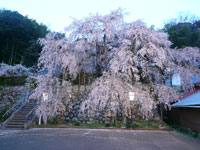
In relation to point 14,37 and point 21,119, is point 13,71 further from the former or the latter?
point 21,119

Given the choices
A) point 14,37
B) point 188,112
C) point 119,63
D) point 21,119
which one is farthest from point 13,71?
point 188,112

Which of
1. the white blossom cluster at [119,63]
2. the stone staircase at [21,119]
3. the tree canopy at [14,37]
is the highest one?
the tree canopy at [14,37]

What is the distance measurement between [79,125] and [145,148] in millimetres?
6254

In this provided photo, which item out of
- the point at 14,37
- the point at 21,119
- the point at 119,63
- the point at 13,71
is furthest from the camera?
the point at 14,37

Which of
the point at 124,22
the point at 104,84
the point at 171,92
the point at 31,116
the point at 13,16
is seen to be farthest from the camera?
the point at 13,16

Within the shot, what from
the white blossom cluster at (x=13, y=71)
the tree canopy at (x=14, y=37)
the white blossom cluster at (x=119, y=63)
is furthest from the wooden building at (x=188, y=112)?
the tree canopy at (x=14, y=37)

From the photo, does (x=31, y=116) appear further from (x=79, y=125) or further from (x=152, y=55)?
(x=152, y=55)

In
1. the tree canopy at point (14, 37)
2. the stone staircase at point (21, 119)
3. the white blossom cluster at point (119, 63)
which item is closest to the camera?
the white blossom cluster at point (119, 63)

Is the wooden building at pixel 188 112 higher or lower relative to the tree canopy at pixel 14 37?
lower

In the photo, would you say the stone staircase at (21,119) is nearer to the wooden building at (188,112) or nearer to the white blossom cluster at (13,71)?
the white blossom cluster at (13,71)

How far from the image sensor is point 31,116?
40.1 ft

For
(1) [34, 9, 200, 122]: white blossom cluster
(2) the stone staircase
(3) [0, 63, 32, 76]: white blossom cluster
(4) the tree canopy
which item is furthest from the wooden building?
(4) the tree canopy

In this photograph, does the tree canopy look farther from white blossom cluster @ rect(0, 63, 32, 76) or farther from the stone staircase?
the stone staircase

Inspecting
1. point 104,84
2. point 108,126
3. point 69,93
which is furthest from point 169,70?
point 69,93
